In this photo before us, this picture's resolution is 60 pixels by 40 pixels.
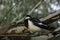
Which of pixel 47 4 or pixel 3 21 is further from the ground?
pixel 47 4

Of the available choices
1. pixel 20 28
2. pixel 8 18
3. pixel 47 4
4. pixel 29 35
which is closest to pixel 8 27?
pixel 20 28

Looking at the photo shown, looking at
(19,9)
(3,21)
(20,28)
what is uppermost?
(19,9)

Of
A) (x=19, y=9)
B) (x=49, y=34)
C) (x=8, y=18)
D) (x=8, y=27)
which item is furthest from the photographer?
(x=19, y=9)

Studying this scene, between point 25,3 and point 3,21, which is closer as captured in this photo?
point 3,21

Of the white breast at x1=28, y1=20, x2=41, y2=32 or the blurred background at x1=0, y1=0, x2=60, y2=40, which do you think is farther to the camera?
the blurred background at x1=0, y1=0, x2=60, y2=40

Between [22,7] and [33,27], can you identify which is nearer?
[33,27]

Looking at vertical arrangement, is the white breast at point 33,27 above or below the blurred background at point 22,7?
below

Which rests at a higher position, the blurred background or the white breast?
the blurred background

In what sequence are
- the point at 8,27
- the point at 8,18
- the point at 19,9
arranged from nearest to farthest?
the point at 8,27 → the point at 8,18 → the point at 19,9

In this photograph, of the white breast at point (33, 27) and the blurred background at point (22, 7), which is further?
the blurred background at point (22, 7)

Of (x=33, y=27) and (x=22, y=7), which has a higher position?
Result: (x=22, y=7)

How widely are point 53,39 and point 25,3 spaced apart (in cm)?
226

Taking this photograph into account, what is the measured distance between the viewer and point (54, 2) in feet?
14.8

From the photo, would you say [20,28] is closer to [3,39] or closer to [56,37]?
[3,39]
